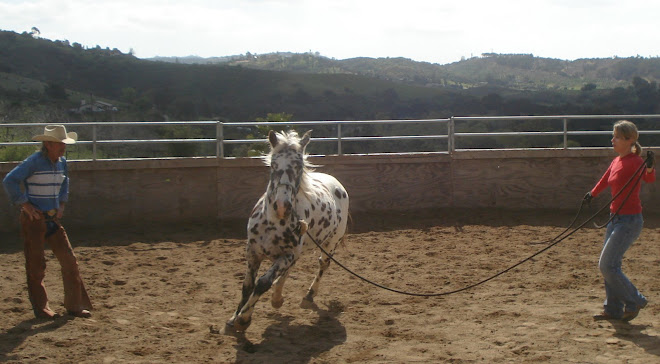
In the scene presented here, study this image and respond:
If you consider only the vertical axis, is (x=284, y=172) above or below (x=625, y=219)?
above

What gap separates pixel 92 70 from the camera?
6322 cm

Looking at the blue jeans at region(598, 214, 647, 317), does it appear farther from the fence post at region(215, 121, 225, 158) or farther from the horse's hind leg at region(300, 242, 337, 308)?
the fence post at region(215, 121, 225, 158)

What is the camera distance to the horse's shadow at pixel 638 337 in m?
5.23

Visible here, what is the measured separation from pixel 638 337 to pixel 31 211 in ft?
17.2

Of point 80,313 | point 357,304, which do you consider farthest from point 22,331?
point 357,304

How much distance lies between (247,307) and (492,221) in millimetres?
7096

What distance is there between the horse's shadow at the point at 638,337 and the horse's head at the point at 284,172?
293 centimetres

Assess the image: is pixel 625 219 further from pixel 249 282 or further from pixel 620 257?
pixel 249 282

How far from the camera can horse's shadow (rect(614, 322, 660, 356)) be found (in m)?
5.23

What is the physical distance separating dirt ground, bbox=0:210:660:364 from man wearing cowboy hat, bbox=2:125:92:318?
0.73 ft

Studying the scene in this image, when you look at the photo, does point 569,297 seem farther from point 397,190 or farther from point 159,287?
point 397,190

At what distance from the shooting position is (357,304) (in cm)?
715

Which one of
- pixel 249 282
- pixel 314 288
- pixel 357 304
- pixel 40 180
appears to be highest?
pixel 40 180

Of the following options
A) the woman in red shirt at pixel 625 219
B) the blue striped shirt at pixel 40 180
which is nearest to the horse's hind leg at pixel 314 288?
the blue striped shirt at pixel 40 180
